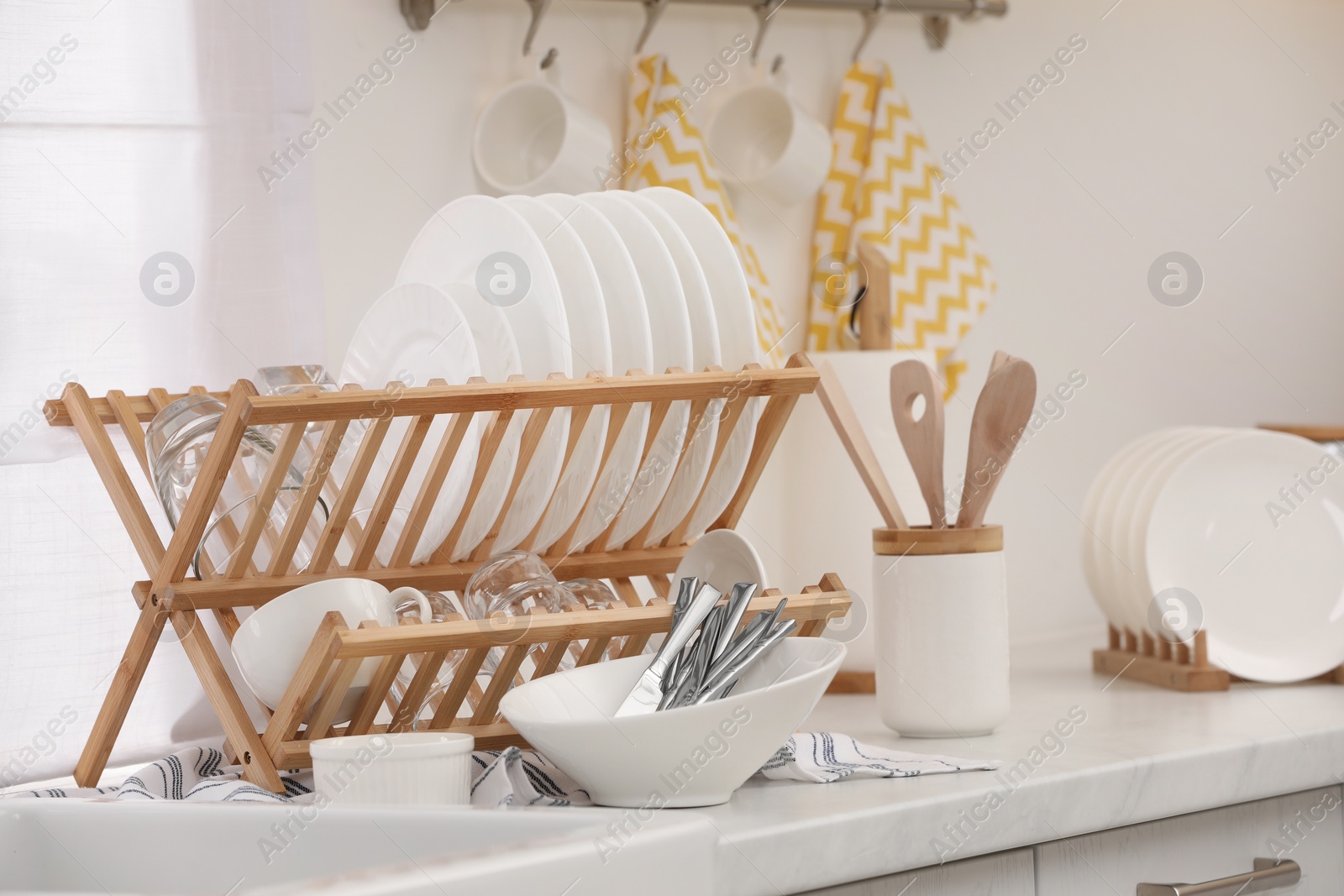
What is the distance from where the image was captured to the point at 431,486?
938 millimetres

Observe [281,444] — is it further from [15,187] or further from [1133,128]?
[1133,128]

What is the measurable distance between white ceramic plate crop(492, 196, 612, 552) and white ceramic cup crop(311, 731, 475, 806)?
232mm

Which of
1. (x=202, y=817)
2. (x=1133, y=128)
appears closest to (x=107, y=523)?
(x=202, y=817)

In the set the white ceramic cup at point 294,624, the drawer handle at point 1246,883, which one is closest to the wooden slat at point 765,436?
the white ceramic cup at point 294,624

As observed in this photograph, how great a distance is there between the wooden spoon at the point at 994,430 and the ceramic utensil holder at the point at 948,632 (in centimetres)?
3

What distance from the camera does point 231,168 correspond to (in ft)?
3.93

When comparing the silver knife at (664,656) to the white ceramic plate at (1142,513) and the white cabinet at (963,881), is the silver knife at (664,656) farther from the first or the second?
the white ceramic plate at (1142,513)

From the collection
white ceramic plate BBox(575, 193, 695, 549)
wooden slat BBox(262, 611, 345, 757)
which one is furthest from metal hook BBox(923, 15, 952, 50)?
wooden slat BBox(262, 611, 345, 757)

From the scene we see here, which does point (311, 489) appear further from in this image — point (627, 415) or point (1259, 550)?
point (1259, 550)

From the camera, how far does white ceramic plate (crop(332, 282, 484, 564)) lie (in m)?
0.98

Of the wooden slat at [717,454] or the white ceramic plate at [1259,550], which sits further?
the white ceramic plate at [1259,550]

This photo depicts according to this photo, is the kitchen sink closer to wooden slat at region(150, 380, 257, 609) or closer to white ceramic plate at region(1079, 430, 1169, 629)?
wooden slat at region(150, 380, 257, 609)

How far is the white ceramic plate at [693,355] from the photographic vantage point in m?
1.03

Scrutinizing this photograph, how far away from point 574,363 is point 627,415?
0.22 ft
